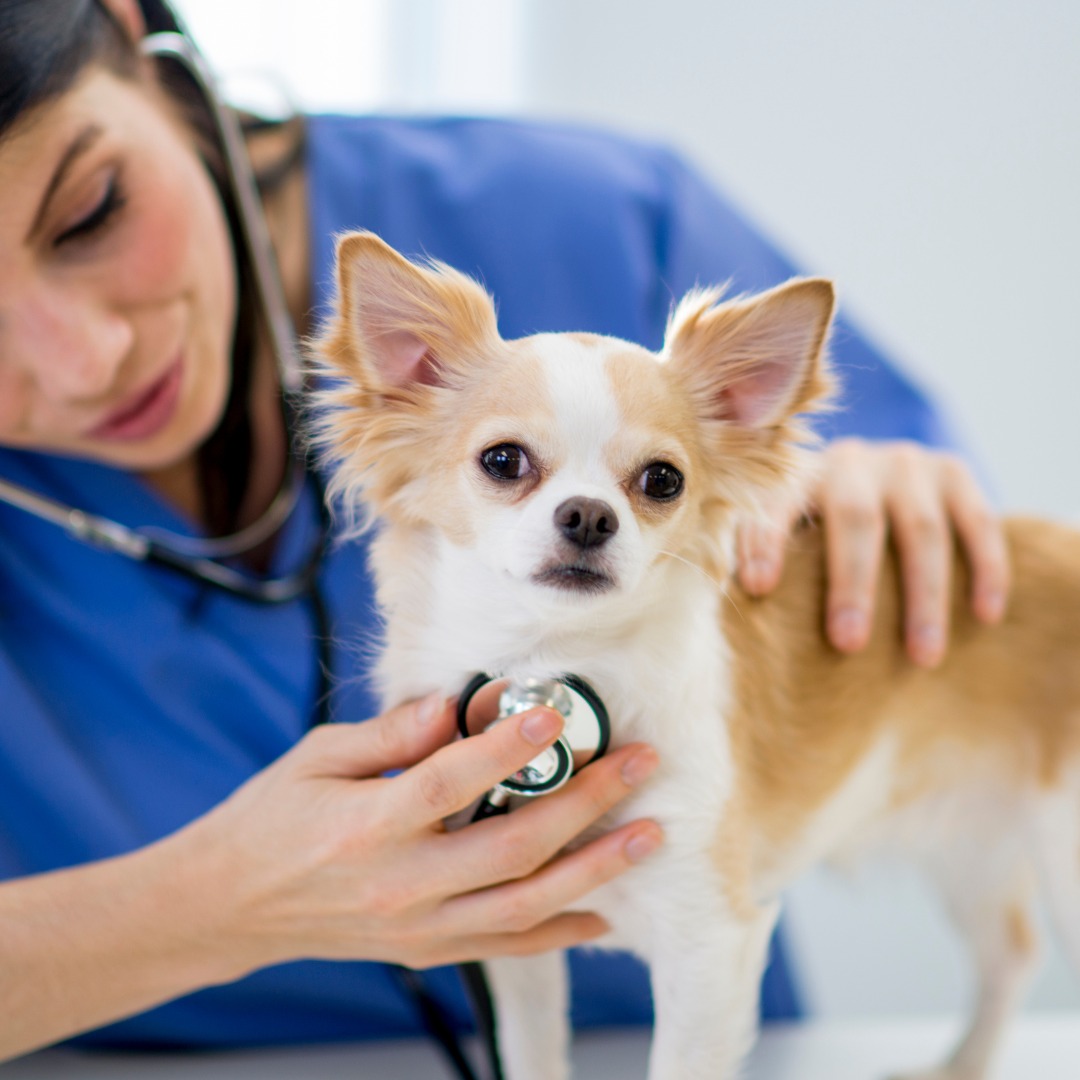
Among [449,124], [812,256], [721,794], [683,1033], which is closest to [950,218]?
[812,256]

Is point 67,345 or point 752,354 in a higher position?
point 752,354

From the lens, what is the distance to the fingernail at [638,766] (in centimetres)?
93

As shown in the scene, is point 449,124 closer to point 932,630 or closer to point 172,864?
point 932,630

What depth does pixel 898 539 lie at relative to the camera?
1236mm

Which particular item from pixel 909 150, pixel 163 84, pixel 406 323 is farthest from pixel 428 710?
pixel 909 150

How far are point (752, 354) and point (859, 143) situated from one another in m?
1.62

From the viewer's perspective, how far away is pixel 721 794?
3.27ft

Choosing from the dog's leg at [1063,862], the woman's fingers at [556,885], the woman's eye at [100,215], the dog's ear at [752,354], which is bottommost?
the dog's leg at [1063,862]

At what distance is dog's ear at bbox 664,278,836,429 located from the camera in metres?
0.90

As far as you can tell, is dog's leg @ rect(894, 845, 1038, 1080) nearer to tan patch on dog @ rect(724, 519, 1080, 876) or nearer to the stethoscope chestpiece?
tan patch on dog @ rect(724, 519, 1080, 876)

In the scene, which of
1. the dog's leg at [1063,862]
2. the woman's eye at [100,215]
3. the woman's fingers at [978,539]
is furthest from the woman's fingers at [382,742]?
the dog's leg at [1063,862]

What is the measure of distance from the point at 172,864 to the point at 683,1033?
514 mm

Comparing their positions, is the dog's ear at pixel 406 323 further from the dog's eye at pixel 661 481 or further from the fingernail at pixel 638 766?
the fingernail at pixel 638 766

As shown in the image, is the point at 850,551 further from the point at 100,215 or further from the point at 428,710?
the point at 100,215
